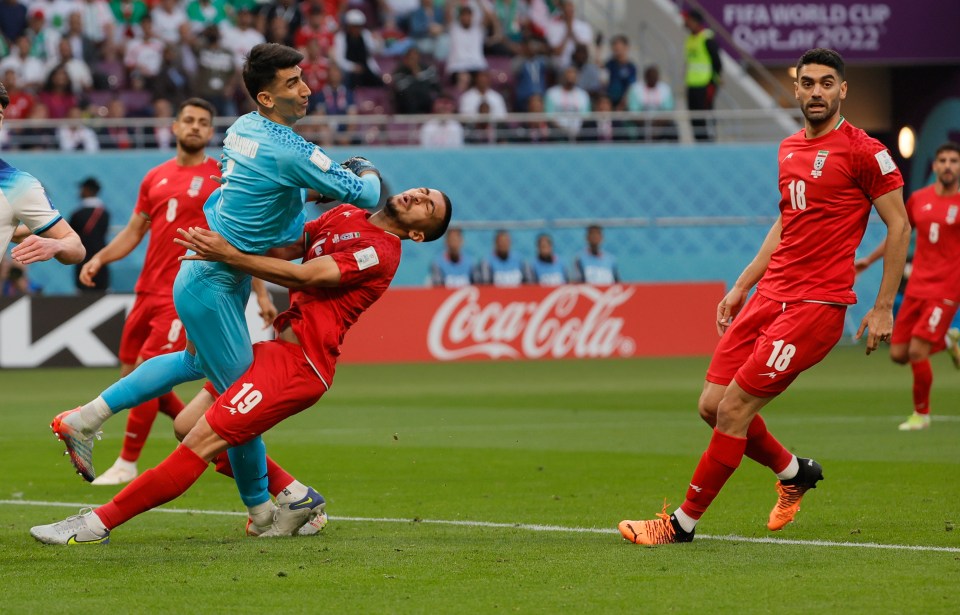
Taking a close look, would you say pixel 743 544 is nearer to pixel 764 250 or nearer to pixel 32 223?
pixel 764 250

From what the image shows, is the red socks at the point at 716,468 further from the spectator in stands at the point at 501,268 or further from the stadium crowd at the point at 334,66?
the stadium crowd at the point at 334,66

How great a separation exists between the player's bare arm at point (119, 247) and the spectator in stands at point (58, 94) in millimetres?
14547

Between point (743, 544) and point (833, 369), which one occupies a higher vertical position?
point (743, 544)

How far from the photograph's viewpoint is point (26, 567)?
22.7 feet

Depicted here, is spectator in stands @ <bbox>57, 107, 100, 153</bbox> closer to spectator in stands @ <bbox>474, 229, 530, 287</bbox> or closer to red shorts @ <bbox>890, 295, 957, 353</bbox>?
spectator in stands @ <bbox>474, 229, 530, 287</bbox>

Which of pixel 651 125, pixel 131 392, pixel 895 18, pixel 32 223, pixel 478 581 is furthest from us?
pixel 895 18

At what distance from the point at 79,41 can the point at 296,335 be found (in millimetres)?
19000

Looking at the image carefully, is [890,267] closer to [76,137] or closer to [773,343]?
[773,343]

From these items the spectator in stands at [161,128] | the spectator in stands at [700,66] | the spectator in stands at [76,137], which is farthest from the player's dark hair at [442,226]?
the spectator in stands at [700,66]

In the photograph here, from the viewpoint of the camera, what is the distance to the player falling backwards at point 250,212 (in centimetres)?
710

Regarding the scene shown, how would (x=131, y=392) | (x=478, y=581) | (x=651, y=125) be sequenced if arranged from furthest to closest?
(x=651, y=125)
(x=131, y=392)
(x=478, y=581)

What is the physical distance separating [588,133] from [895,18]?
8457 mm

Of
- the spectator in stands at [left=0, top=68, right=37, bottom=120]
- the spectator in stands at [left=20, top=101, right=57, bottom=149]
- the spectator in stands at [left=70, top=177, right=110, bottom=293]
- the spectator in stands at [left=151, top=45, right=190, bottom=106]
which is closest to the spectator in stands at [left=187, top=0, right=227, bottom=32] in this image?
the spectator in stands at [left=151, top=45, right=190, bottom=106]

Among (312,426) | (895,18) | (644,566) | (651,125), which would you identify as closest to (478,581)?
(644,566)
